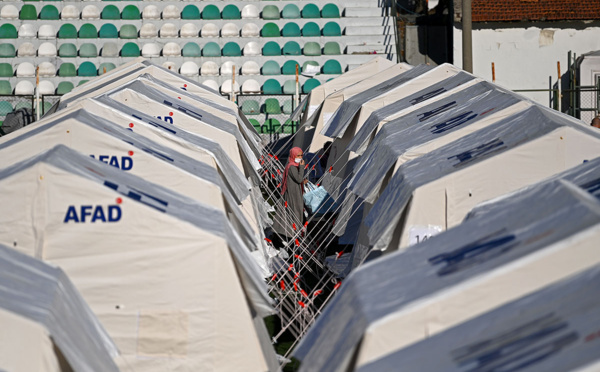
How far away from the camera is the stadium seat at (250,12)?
2900cm

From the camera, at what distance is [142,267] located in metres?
7.14

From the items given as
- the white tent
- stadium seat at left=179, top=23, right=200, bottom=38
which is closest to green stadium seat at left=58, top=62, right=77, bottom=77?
stadium seat at left=179, top=23, right=200, bottom=38

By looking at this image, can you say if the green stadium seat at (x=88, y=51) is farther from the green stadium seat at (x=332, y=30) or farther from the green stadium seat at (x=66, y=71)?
the green stadium seat at (x=332, y=30)

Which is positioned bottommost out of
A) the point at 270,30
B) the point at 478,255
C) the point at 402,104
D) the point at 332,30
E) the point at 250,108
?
the point at 250,108

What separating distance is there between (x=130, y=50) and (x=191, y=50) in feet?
5.89

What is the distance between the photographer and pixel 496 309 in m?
4.81

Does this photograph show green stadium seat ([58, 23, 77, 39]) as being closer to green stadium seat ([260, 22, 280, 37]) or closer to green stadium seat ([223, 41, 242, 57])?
green stadium seat ([223, 41, 242, 57])

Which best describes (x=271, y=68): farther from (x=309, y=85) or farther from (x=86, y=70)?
(x=86, y=70)

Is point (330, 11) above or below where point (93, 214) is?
below

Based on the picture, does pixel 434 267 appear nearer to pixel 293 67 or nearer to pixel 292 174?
pixel 292 174

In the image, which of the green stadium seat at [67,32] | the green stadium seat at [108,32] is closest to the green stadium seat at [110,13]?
the green stadium seat at [108,32]

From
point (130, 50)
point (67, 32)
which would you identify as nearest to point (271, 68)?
point (130, 50)

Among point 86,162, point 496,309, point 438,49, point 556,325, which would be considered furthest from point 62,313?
point 438,49

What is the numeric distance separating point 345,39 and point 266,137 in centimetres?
496
